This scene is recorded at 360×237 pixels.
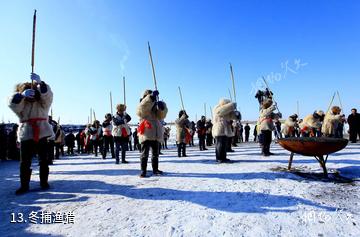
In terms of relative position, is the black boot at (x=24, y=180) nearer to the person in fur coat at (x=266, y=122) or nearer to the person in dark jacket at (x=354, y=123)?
the person in fur coat at (x=266, y=122)

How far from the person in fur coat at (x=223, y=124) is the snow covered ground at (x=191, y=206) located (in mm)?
1856

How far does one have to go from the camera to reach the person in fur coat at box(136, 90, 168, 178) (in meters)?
5.49

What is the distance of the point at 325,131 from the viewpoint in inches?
455

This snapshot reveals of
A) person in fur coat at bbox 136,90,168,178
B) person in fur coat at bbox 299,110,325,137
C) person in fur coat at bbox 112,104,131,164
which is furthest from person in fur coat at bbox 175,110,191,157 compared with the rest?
person in fur coat at bbox 299,110,325,137

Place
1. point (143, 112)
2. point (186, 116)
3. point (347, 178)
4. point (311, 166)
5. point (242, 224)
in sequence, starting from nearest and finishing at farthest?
point (242, 224)
point (347, 178)
point (143, 112)
point (311, 166)
point (186, 116)

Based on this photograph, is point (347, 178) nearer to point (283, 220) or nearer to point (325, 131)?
point (283, 220)

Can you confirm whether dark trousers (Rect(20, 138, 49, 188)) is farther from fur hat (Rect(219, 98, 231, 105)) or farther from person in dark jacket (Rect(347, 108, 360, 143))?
person in dark jacket (Rect(347, 108, 360, 143))

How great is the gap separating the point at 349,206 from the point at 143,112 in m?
3.81

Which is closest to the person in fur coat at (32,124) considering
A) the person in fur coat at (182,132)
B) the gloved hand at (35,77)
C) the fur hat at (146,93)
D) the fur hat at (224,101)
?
the gloved hand at (35,77)

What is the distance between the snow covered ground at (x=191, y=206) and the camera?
307 centimetres

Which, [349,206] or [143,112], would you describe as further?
[143,112]

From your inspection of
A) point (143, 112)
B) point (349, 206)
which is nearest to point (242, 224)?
point (349, 206)

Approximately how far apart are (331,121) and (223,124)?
652 cm

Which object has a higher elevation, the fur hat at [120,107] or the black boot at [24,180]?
the fur hat at [120,107]
